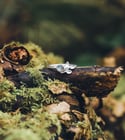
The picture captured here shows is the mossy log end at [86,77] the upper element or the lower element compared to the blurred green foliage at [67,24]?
lower

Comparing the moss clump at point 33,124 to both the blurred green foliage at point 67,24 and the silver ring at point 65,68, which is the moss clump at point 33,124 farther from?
the blurred green foliage at point 67,24

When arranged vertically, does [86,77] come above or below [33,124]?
above

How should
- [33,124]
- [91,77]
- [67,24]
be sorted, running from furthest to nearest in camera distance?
[67,24]
[91,77]
[33,124]

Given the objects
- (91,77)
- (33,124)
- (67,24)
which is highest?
(67,24)

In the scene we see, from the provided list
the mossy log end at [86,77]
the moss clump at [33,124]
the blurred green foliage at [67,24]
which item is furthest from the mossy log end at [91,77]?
the blurred green foliage at [67,24]

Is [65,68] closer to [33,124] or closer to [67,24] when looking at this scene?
[33,124]

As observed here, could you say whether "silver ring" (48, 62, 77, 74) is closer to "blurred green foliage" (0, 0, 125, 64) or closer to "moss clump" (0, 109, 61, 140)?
"moss clump" (0, 109, 61, 140)

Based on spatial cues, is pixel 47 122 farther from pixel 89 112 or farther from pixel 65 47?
pixel 65 47

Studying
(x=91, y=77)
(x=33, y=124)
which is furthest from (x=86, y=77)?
(x=33, y=124)
